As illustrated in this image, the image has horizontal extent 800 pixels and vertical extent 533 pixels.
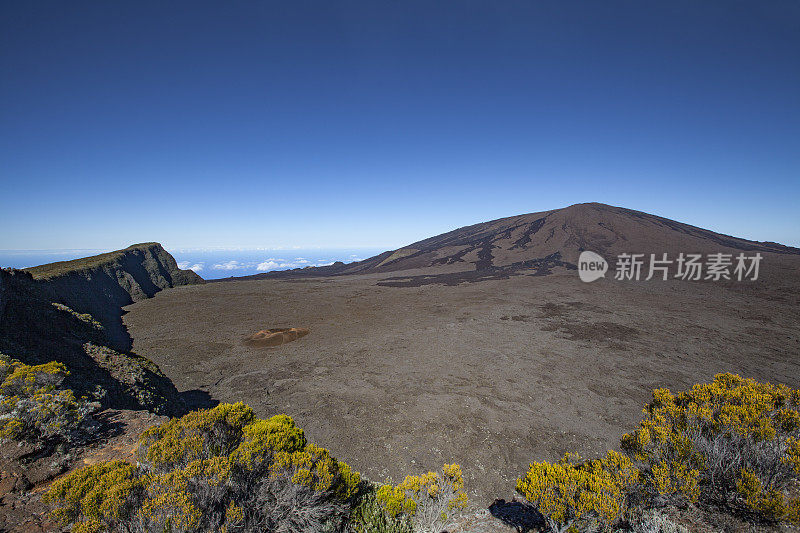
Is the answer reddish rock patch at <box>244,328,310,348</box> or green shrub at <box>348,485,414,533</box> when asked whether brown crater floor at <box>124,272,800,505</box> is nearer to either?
reddish rock patch at <box>244,328,310,348</box>

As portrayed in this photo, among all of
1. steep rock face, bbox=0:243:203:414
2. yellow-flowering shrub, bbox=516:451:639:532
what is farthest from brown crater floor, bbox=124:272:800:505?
yellow-flowering shrub, bbox=516:451:639:532

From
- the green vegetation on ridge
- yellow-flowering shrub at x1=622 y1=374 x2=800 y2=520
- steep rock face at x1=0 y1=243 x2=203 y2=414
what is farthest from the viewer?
the green vegetation on ridge

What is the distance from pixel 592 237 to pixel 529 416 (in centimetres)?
4352

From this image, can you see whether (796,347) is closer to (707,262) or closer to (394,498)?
(394,498)

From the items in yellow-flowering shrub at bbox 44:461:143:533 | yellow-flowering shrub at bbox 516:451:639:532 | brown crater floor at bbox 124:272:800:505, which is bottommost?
brown crater floor at bbox 124:272:800:505

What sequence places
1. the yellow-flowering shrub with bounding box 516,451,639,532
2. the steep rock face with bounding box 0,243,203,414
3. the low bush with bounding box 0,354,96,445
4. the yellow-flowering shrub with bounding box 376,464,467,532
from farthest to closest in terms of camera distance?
the steep rock face with bounding box 0,243,203,414 < the low bush with bounding box 0,354,96,445 < the yellow-flowering shrub with bounding box 376,464,467,532 < the yellow-flowering shrub with bounding box 516,451,639,532

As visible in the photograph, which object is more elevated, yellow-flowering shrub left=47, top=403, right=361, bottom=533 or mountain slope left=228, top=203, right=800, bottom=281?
mountain slope left=228, top=203, right=800, bottom=281

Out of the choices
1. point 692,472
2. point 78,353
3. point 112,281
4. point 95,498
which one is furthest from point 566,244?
point 112,281

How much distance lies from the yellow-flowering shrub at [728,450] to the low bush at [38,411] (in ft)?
24.3

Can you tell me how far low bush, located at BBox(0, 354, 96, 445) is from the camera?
405cm

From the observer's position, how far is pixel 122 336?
15.5 metres

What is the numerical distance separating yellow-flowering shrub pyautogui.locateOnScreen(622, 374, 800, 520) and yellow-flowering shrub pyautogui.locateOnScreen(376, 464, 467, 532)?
2.14m

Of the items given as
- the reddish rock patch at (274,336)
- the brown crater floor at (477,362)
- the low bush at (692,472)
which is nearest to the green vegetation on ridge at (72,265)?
the brown crater floor at (477,362)

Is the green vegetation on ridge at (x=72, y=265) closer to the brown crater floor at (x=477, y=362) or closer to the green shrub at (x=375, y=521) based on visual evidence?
the brown crater floor at (x=477, y=362)
